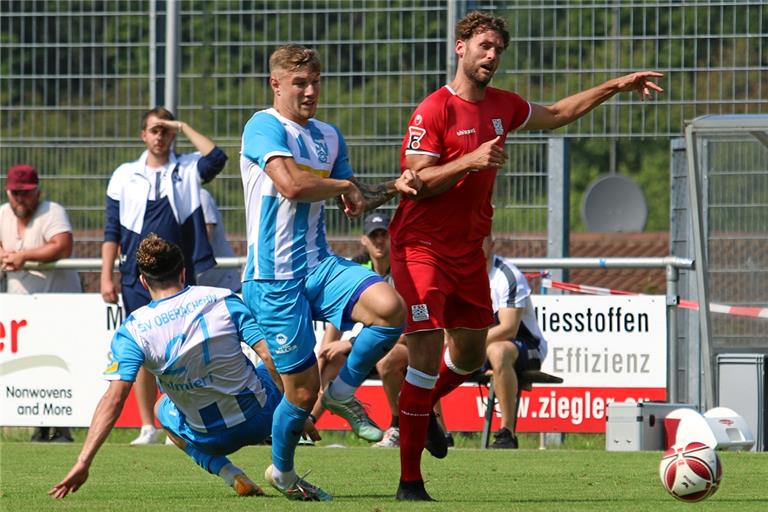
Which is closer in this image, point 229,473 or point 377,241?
point 229,473

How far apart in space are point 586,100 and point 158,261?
8.03 feet

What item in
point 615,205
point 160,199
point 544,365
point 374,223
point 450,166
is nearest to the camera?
point 450,166

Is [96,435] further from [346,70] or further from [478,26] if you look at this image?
[346,70]

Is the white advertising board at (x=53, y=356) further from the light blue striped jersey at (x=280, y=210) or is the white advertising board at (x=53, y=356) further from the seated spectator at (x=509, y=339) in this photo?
the light blue striped jersey at (x=280, y=210)

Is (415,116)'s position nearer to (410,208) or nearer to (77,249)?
(410,208)

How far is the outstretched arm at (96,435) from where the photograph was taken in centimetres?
691

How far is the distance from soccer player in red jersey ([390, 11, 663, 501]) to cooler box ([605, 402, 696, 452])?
3.91 m

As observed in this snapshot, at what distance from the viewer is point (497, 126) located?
8.06 m

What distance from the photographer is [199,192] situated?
41.1ft

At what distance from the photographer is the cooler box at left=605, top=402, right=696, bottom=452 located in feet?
38.9

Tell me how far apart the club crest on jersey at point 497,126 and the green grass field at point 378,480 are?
69.9 inches

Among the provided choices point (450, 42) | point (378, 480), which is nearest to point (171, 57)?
point (450, 42)

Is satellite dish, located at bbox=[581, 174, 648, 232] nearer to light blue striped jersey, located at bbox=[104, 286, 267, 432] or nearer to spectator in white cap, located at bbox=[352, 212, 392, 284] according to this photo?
spectator in white cap, located at bbox=[352, 212, 392, 284]

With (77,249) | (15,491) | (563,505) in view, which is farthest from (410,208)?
(77,249)
